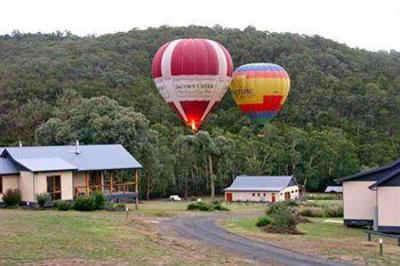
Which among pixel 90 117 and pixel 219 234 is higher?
pixel 90 117

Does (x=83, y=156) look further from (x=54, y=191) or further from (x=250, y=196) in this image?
(x=250, y=196)

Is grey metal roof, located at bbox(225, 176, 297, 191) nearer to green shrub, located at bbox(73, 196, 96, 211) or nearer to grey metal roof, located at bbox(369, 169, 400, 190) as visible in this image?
green shrub, located at bbox(73, 196, 96, 211)

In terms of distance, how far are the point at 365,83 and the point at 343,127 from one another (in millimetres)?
21565

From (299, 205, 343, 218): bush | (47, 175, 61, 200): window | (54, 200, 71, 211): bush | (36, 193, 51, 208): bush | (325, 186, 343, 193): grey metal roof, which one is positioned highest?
(47, 175, 61, 200): window

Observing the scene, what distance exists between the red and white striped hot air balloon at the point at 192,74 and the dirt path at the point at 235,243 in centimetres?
579

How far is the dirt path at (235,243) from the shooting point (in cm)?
2636

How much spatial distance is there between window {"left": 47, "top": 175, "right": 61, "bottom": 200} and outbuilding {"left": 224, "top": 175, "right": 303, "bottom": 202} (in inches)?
1225

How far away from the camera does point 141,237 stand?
3053 cm

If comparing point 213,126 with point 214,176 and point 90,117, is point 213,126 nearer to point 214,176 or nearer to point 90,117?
point 214,176

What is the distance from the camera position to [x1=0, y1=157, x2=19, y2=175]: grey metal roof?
4406cm

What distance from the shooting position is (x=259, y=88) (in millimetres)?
41094

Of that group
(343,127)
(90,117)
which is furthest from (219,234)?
(343,127)

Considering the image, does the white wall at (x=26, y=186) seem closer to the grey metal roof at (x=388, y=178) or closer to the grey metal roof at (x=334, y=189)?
the grey metal roof at (x=388, y=178)

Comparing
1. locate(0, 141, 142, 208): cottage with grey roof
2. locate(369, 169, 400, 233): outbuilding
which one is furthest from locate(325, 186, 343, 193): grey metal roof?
locate(369, 169, 400, 233): outbuilding
